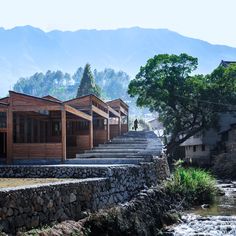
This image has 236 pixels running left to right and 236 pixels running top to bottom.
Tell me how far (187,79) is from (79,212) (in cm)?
2890

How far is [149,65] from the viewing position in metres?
40.4

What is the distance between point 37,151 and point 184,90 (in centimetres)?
2171

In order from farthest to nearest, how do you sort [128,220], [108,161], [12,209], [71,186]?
[108,161]
[128,220]
[71,186]
[12,209]

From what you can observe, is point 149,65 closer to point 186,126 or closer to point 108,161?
point 186,126

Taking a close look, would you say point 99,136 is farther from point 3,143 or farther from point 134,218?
point 134,218

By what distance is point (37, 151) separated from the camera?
66.9 ft

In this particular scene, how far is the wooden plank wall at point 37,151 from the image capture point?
66.0 ft

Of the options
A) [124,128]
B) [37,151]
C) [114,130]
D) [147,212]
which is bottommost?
[147,212]

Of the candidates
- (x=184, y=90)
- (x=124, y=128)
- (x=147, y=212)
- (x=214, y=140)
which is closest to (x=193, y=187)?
(x=147, y=212)

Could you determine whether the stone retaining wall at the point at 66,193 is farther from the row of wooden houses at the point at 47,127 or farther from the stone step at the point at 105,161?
the row of wooden houses at the point at 47,127

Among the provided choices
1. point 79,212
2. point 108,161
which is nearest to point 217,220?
point 108,161

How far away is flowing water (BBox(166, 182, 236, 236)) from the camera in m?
15.9

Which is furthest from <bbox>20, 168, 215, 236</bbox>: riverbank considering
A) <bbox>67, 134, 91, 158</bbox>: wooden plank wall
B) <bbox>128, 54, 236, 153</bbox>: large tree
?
<bbox>128, 54, 236, 153</bbox>: large tree

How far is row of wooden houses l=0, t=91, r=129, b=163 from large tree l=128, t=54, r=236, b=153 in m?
4.34
